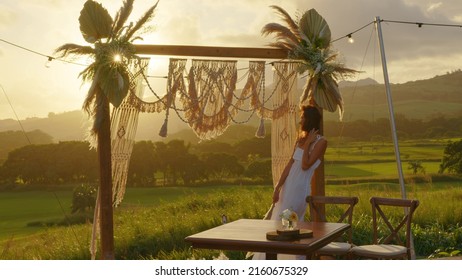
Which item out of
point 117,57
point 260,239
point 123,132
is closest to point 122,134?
point 123,132

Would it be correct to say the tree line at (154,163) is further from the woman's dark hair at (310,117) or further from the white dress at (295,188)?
the woman's dark hair at (310,117)

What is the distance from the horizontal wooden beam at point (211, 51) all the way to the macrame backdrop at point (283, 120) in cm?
30

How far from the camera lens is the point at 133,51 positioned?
7.21 meters

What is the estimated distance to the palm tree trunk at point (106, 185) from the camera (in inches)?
281

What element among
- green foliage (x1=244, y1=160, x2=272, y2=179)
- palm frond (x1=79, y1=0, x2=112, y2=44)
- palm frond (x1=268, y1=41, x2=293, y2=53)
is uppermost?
palm frond (x1=79, y1=0, x2=112, y2=44)

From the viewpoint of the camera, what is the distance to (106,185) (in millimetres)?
7176

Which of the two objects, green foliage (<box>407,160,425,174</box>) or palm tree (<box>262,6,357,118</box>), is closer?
palm tree (<box>262,6,357,118</box>)

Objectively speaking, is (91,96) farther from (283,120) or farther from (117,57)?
(283,120)

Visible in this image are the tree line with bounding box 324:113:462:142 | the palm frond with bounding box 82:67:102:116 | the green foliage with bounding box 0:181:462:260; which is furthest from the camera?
the tree line with bounding box 324:113:462:142

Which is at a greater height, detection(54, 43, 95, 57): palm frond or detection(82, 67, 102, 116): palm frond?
detection(54, 43, 95, 57): palm frond

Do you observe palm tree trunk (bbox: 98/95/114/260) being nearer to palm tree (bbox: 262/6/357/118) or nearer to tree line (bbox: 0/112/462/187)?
palm tree (bbox: 262/6/357/118)

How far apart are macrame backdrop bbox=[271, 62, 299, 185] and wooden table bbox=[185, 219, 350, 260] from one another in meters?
2.51

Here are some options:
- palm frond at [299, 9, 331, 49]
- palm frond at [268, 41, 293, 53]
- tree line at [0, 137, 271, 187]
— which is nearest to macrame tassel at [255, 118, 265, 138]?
palm frond at [268, 41, 293, 53]

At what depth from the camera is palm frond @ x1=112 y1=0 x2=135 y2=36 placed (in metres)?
7.10
